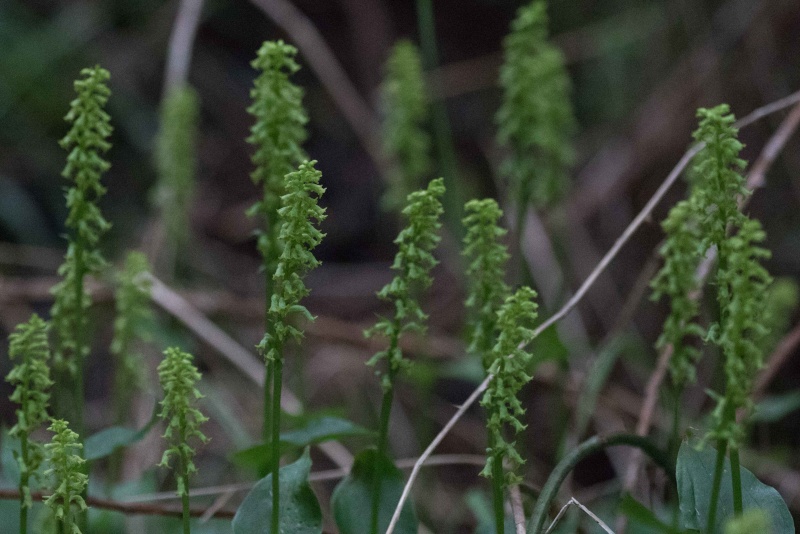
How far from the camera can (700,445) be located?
1.17 m

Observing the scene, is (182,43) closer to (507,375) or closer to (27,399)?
(27,399)

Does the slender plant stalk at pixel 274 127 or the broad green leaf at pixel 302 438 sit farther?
the broad green leaf at pixel 302 438

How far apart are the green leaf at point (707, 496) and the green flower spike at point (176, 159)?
6.69 feet

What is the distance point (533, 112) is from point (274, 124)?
961mm

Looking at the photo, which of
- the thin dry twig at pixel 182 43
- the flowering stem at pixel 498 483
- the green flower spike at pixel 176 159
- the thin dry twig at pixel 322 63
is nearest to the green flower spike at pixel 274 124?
the flowering stem at pixel 498 483

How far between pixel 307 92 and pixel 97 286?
242cm

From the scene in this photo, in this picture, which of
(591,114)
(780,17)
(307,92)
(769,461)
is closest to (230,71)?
(307,92)

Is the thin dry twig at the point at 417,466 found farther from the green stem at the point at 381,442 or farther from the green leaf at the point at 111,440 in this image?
the green leaf at the point at 111,440

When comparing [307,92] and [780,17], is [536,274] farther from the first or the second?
[307,92]

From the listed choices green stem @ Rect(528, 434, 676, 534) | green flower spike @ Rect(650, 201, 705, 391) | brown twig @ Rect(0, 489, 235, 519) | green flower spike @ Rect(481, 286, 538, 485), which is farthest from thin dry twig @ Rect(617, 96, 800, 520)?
brown twig @ Rect(0, 489, 235, 519)

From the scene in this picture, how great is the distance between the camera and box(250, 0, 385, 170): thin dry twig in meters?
3.68

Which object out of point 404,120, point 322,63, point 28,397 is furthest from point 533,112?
point 322,63

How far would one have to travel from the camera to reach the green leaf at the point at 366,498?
5.12 ft

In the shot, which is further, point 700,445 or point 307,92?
point 307,92
